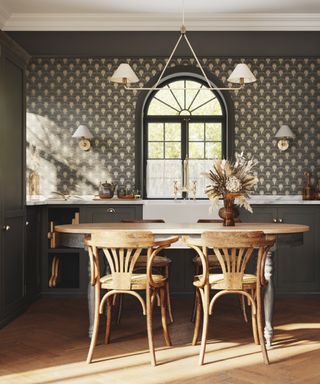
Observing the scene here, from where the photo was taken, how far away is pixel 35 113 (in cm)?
709

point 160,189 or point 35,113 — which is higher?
point 35,113

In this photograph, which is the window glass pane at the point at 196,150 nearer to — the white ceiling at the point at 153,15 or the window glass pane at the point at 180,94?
the window glass pane at the point at 180,94

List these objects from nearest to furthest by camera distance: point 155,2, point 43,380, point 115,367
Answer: point 43,380, point 115,367, point 155,2

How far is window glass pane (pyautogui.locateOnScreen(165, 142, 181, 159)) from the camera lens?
7.23 metres

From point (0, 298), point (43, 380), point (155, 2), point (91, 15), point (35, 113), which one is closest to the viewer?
point (43, 380)

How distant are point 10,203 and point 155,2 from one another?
2.74 m

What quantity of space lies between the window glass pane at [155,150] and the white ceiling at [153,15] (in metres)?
1.47

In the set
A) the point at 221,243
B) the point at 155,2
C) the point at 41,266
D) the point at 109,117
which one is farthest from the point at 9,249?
the point at 155,2

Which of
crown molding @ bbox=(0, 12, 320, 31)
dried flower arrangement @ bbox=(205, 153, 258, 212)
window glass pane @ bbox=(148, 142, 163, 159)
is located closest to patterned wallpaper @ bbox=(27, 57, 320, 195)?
window glass pane @ bbox=(148, 142, 163, 159)

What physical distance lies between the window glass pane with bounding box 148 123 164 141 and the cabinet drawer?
1.20 m

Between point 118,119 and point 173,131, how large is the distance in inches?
28.7

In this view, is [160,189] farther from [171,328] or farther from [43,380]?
[43,380]

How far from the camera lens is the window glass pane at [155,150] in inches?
285

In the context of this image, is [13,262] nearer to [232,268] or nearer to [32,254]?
[32,254]
